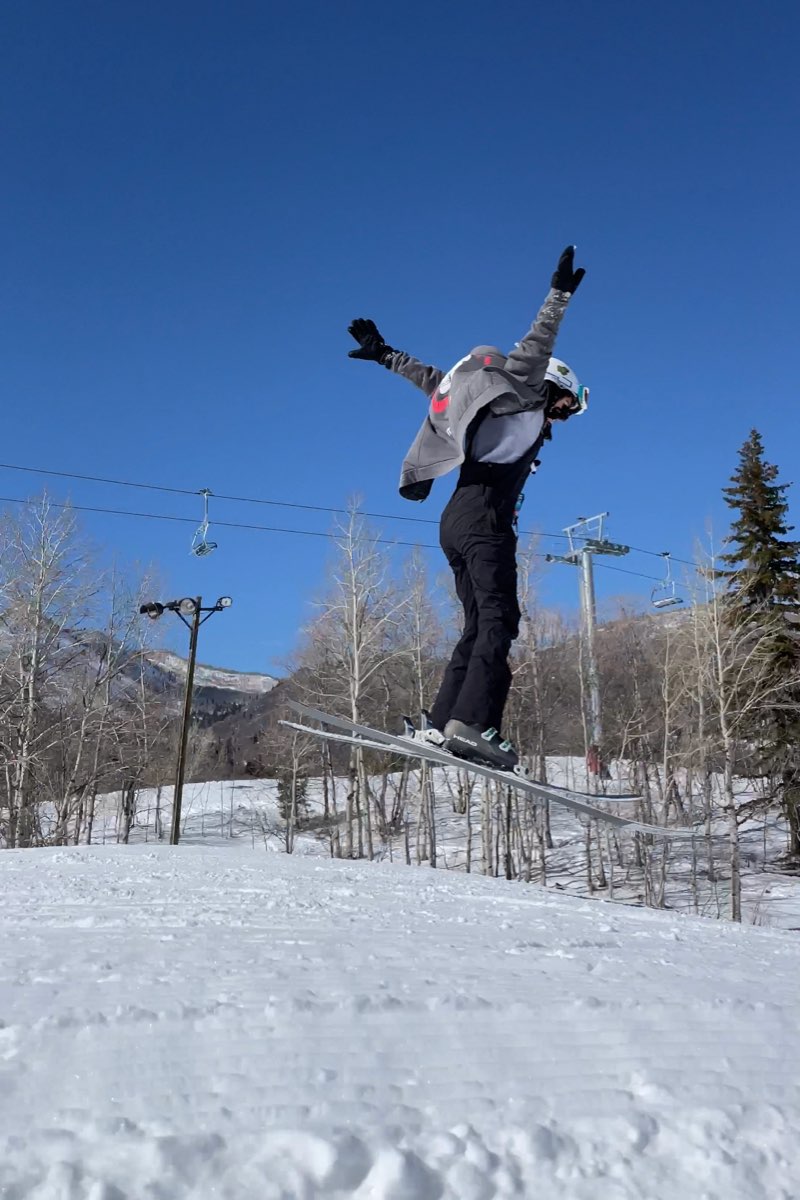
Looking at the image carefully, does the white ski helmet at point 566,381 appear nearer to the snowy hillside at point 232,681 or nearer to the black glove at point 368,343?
the black glove at point 368,343

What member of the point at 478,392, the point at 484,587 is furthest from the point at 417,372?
the point at 484,587

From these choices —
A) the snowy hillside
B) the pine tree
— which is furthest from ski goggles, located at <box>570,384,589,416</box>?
the snowy hillside

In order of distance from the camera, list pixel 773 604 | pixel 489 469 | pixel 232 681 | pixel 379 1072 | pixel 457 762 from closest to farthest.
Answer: pixel 379 1072, pixel 489 469, pixel 457 762, pixel 773 604, pixel 232 681

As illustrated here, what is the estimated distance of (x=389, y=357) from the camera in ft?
12.9

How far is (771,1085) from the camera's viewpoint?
1452 mm

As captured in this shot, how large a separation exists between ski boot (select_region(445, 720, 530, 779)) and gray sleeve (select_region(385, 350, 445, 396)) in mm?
1593

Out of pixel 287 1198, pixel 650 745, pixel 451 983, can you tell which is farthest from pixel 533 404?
pixel 650 745

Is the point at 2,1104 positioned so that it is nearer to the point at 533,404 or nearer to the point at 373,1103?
the point at 373,1103

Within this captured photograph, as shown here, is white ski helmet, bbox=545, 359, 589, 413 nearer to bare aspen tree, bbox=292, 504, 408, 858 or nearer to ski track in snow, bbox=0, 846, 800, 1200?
ski track in snow, bbox=0, 846, 800, 1200

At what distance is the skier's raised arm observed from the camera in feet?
12.6

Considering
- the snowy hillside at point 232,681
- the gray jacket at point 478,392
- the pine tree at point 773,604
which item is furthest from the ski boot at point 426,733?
the snowy hillside at point 232,681

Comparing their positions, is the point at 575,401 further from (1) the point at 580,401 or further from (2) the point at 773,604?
(2) the point at 773,604

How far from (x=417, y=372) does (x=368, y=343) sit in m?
0.32

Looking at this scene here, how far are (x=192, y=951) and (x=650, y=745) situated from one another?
30.6 metres
